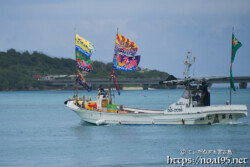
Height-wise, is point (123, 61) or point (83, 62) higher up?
point (83, 62)

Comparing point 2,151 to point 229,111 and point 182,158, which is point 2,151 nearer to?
point 182,158

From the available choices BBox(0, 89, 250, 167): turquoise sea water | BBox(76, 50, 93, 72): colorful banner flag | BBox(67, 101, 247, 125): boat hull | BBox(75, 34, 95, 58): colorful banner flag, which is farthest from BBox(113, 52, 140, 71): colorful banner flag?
BBox(0, 89, 250, 167): turquoise sea water

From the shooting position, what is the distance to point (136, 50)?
57.2 meters

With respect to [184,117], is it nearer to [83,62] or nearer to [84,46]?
[83,62]

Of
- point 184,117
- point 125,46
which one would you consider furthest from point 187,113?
point 125,46

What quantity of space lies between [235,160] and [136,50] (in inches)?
877

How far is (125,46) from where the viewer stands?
56.9 meters

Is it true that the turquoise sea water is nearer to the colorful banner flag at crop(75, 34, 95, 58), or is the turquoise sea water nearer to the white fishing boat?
the white fishing boat

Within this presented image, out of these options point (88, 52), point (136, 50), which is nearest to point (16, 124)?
point (88, 52)

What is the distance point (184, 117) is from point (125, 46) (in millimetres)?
9815

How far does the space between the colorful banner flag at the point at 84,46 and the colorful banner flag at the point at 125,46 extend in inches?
189

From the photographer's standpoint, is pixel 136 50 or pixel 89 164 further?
pixel 136 50

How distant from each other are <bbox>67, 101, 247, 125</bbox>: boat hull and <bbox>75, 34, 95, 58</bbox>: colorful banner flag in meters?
6.86

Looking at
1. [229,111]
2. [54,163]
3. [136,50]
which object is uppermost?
[136,50]
